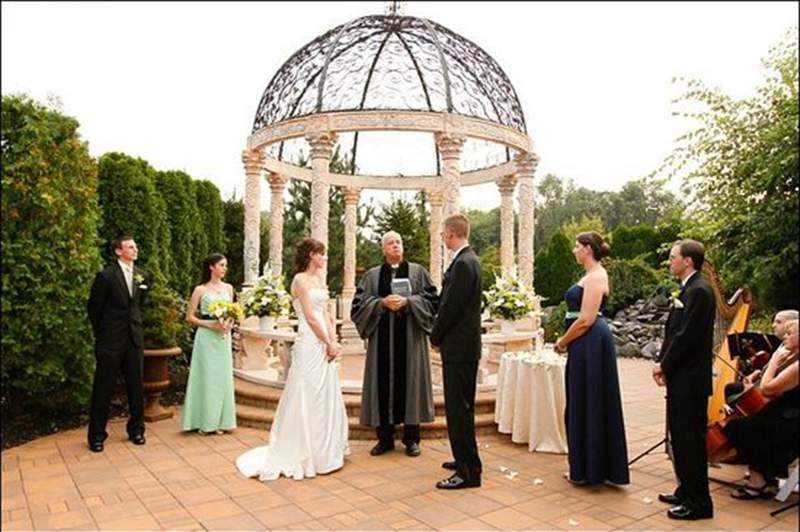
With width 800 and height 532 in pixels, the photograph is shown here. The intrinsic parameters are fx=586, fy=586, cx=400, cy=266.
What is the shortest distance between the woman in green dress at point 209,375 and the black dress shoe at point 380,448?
172 centimetres

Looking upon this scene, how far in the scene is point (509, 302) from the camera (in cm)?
752

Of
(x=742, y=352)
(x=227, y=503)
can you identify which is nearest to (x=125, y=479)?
(x=227, y=503)

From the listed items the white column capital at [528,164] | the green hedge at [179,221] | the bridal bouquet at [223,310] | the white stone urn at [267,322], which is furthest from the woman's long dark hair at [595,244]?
the green hedge at [179,221]

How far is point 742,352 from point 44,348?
681 centimetres

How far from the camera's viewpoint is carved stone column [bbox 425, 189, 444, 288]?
12.9 m

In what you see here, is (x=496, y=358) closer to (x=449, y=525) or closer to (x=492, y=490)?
(x=492, y=490)

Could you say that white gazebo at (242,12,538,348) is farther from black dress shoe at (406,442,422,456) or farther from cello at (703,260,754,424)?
cello at (703,260,754,424)

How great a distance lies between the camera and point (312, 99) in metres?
9.87

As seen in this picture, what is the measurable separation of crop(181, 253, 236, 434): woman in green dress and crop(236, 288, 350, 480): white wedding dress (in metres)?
1.16

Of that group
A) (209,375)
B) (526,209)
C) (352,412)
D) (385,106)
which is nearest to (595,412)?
(352,412)

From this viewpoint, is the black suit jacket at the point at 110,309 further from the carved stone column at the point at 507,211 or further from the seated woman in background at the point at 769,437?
the carved stone column at the point at 507,211

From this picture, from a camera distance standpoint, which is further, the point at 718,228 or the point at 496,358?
the point at 496,358

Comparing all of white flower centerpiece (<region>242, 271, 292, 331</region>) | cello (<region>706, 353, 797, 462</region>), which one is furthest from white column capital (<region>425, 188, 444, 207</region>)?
cello (<region>706, 353, 797, 462</region>)

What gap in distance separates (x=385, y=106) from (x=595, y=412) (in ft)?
24.3
